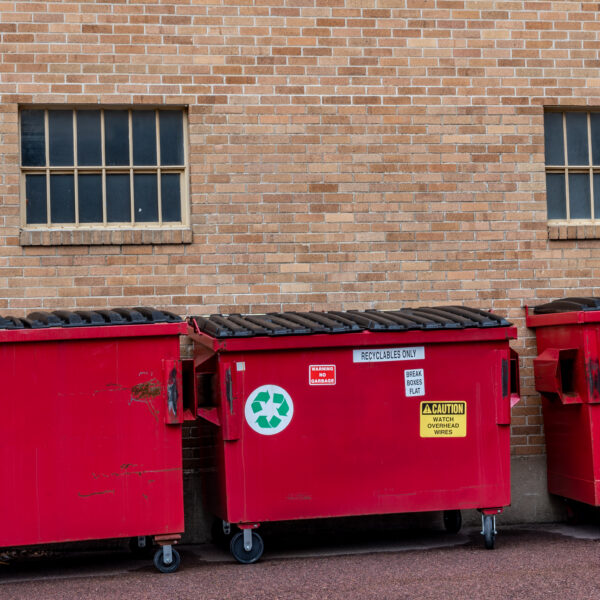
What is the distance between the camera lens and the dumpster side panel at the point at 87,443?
22.0 feet

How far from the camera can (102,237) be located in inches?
328

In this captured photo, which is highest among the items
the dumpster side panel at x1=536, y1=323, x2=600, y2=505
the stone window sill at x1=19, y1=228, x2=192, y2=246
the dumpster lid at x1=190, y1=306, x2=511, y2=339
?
the stone window sill at x1=19, y1=228, x2=192, y2=246

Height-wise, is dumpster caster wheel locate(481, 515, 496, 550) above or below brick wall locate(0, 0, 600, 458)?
below

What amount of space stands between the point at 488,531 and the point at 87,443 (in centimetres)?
305

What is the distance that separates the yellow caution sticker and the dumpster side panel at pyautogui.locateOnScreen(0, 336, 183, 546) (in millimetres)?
1831

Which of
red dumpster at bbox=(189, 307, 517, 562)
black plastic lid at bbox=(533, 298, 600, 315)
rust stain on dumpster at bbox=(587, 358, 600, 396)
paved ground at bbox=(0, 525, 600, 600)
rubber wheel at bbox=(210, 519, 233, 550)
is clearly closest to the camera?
paved ground at bbox=(0, 525, 600, 600)

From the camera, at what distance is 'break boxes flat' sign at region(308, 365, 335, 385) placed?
720cm

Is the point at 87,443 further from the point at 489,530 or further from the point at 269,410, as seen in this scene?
the point at 489,530

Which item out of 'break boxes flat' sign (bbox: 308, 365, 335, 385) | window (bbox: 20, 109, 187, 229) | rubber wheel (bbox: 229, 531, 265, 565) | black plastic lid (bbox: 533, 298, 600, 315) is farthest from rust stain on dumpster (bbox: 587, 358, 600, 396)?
window (bbox: 20, 109, 187, 229)

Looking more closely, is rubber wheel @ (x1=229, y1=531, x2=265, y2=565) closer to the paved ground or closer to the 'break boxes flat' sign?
the paved ground

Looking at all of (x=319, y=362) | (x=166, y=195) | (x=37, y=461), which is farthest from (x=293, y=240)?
(x=37, y=461)

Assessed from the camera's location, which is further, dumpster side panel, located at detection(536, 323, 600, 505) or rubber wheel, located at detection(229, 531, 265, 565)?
dumpster side panel, located at detection(536, 323, 600, 505)

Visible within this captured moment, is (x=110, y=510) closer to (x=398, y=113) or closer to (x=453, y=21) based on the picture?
(x=398, y=113)

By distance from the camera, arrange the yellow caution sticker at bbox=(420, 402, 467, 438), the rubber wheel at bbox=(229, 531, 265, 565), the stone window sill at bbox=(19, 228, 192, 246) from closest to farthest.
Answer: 1. the rubber wheel at bbox=(229, 531, 265, 565)
2. the yellow caution sticker at bbox=(420, 402, 467, 438)
3. the stone window sill at bbox=(19, 228, 192, 246)
